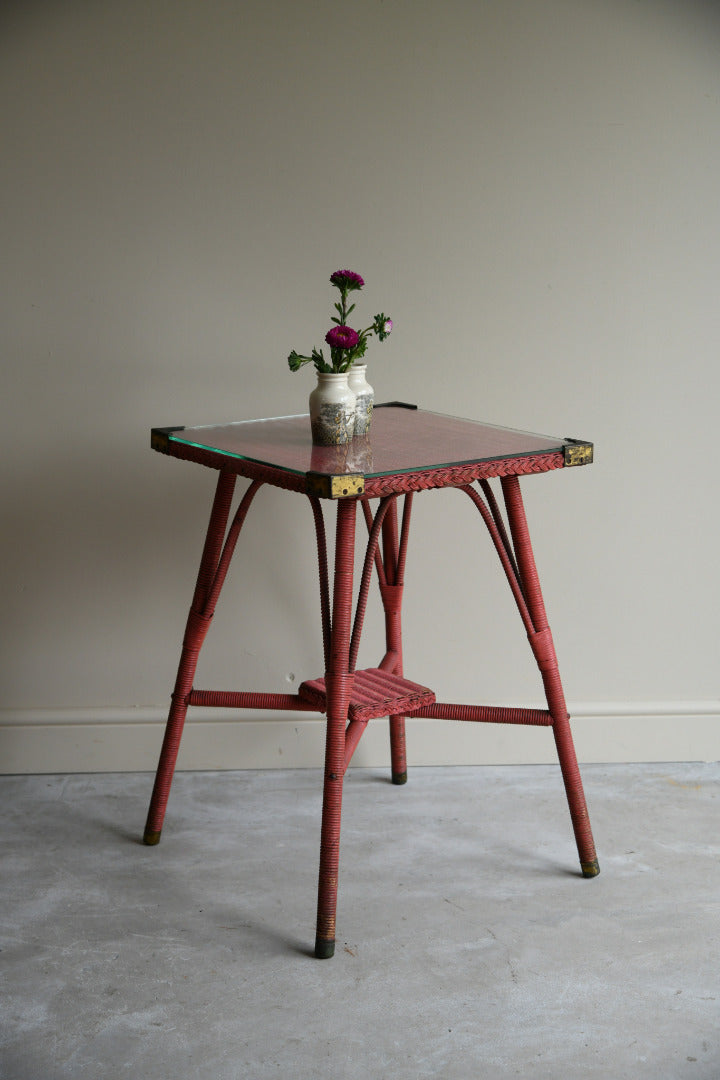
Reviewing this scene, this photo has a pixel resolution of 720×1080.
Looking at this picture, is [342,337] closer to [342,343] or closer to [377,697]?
[342,343]

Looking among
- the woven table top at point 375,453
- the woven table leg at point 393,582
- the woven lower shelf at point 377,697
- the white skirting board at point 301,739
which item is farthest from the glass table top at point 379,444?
the white skirting board at point 301,739

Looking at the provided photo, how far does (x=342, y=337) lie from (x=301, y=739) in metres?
1.10

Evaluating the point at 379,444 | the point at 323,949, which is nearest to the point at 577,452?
the point at 379,444

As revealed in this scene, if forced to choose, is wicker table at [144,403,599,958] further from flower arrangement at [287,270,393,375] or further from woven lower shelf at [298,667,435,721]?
flower arrangement at [287,270,393,375]

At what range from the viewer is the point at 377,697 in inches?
88.4

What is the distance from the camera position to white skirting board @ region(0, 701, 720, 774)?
8.93 ft

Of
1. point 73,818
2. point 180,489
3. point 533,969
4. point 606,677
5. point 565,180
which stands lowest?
point 533,969

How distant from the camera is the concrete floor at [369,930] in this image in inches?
68.4

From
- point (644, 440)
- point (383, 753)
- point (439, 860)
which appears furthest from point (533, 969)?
point (644, 440)

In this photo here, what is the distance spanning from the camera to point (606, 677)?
281 centimetres

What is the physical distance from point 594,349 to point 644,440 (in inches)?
9.9

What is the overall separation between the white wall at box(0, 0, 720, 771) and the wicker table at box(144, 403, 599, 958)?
282 mm

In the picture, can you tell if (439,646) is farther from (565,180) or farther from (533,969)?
(565,180)

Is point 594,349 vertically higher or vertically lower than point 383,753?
higher
